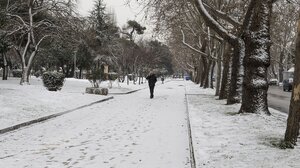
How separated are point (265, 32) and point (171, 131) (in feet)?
15.7

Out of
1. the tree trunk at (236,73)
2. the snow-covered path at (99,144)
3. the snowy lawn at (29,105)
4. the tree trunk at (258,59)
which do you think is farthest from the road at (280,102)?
the snowy lawn at (29,105)

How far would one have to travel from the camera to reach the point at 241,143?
8984 millimetres

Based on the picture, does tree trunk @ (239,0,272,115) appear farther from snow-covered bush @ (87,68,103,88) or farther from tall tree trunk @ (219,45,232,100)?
snow-covered bush @ (87,68,103,88)

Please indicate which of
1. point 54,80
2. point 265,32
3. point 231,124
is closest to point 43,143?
point 231,124

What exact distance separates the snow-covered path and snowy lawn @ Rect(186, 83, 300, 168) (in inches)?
17.7

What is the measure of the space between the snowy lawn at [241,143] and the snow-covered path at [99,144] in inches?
17.7

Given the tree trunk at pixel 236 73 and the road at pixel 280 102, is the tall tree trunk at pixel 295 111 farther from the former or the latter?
the road at pixel 280 102

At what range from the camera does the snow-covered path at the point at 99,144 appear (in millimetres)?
7750

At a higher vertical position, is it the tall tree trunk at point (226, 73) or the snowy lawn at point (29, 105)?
the tall tree trunk at point (226, 73)

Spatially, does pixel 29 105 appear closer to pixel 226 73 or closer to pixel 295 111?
pixel 295 111

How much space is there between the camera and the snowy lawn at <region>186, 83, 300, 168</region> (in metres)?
7.23

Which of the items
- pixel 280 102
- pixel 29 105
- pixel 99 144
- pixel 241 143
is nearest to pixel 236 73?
pixel 29 105

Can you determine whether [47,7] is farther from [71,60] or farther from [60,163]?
[71,60]

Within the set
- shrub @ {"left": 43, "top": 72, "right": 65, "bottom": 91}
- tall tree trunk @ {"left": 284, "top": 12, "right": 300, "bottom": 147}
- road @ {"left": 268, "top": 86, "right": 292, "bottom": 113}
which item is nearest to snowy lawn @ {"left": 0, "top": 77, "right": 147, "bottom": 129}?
shrub @ {"left": 43, "top": 72, "right": 65, "bottom": 91}
